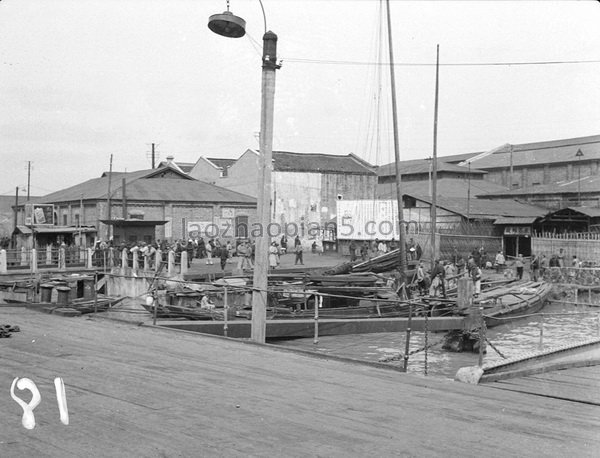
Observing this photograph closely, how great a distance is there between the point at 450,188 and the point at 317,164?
13.8m

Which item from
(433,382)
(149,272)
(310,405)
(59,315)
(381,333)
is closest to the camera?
(310,405)

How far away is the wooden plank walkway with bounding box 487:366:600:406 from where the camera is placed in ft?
22.5

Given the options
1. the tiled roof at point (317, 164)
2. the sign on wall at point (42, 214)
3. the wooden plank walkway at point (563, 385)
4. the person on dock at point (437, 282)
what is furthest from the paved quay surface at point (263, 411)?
the tiled roof at point (317, 164)

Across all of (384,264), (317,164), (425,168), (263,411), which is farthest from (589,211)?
(263,411)

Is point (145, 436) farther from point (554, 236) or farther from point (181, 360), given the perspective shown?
point (554, 236)

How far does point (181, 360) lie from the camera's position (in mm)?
8273

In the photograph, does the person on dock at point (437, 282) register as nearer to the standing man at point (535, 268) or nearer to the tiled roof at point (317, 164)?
the standing man at point (535, 268)

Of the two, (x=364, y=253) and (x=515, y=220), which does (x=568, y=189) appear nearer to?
(x=515, y=220)

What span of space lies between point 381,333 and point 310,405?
11.4 m

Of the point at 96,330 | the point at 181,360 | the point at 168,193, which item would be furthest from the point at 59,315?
the point at 168,193

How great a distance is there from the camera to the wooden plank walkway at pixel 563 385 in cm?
685

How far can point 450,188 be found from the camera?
2410 inches

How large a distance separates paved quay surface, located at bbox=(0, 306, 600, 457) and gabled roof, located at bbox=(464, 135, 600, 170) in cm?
5777

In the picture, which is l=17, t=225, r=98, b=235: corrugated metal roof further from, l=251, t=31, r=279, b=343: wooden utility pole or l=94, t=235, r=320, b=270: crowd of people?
l=251, t=31, r=279, b=343: wooden utility pole
